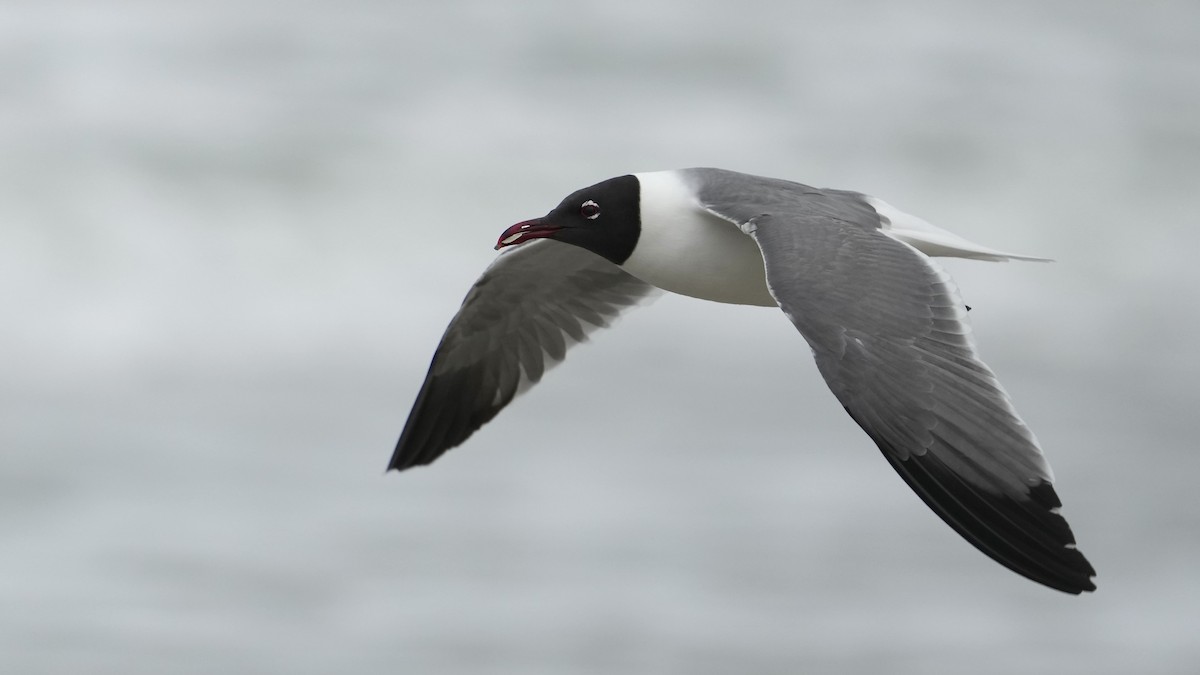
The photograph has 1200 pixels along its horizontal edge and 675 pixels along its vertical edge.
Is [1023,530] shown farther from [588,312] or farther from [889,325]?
[588,312]

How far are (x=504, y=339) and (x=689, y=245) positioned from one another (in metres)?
1.46

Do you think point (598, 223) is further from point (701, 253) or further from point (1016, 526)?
point (1016, 526)

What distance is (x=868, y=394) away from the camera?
559 centimetres

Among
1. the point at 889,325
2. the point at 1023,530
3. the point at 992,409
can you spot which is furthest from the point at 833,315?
the point at 1023,530

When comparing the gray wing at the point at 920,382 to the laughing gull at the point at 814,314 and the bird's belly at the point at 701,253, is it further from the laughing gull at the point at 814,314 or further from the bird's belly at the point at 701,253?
the bird's belly at the point at 701,253

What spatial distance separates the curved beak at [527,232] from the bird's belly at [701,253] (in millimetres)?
336

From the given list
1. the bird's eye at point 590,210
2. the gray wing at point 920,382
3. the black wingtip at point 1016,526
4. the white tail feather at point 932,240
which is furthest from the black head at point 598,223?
the black wingtip at point 1016,526

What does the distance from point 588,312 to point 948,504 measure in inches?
120

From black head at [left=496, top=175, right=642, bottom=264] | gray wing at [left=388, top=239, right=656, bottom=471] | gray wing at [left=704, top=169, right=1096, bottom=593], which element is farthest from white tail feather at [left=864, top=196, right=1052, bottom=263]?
gray wing at [left=388, top=239, right=656, bottom=471]

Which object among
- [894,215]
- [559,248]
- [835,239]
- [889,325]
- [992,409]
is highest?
[559,248]

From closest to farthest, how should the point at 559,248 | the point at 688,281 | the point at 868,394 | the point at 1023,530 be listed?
the point at 1023,530 < the point at 868,394 < the point at 688,281 < the point at 559,248

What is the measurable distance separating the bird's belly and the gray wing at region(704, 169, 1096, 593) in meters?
0.52

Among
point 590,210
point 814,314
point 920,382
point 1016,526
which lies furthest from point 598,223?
point 1016,526

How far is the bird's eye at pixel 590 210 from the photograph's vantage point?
7.00 meters
